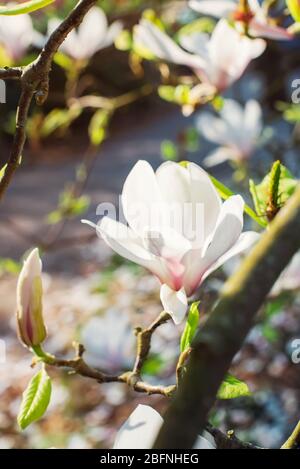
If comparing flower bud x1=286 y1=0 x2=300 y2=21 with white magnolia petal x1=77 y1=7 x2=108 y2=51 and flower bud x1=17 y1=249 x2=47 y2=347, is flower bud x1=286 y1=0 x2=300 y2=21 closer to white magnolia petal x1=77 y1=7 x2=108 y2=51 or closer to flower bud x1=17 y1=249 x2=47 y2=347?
flower bud x1=17 y1=249 x2=47 y2=347

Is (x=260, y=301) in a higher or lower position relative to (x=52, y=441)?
higher

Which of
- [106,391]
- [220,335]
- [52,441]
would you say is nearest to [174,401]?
[220,335]

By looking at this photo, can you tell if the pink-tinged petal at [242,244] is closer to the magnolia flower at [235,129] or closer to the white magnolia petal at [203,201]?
the white magnolia petal at [203,201]

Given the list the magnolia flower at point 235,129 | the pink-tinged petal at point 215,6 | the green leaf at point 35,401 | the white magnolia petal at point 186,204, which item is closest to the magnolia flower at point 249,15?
the pink-tinged petal at point 215,6

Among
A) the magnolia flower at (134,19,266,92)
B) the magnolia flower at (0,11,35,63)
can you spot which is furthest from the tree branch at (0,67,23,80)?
the magnolia flower at (0,11,35,63)

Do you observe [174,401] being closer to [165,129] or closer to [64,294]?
[64,294]

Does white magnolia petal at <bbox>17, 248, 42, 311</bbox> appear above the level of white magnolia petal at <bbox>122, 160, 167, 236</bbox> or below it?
below
